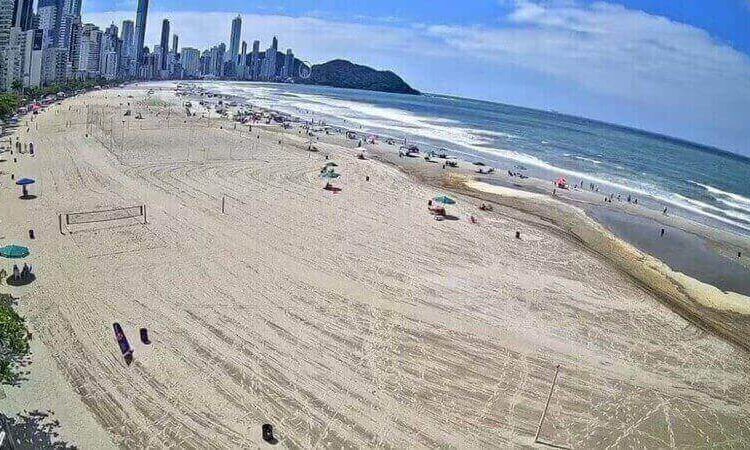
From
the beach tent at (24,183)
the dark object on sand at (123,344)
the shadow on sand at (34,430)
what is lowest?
the shadow on sand at (34,430)

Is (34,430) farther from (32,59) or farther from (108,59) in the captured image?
(108,59)

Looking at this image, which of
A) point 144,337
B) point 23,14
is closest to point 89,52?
point 23,14

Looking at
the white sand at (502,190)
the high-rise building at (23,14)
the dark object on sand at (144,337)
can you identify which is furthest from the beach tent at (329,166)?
the high-rise building at (23,14)

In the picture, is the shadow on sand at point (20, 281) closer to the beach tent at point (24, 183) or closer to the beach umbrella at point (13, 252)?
the beach umbrella at point (13, 252)

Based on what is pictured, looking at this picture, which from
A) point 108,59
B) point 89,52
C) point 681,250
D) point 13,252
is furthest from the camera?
point 108,59

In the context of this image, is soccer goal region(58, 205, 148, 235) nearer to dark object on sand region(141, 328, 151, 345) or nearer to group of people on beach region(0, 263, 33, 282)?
group of people on beach region(0, 263, 33, 282)

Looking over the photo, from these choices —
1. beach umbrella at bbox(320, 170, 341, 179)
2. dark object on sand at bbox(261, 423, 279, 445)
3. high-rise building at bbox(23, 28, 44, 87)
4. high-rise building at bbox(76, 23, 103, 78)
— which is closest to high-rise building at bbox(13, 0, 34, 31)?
high-rise building at bbox(23, 28, 44, 87)
